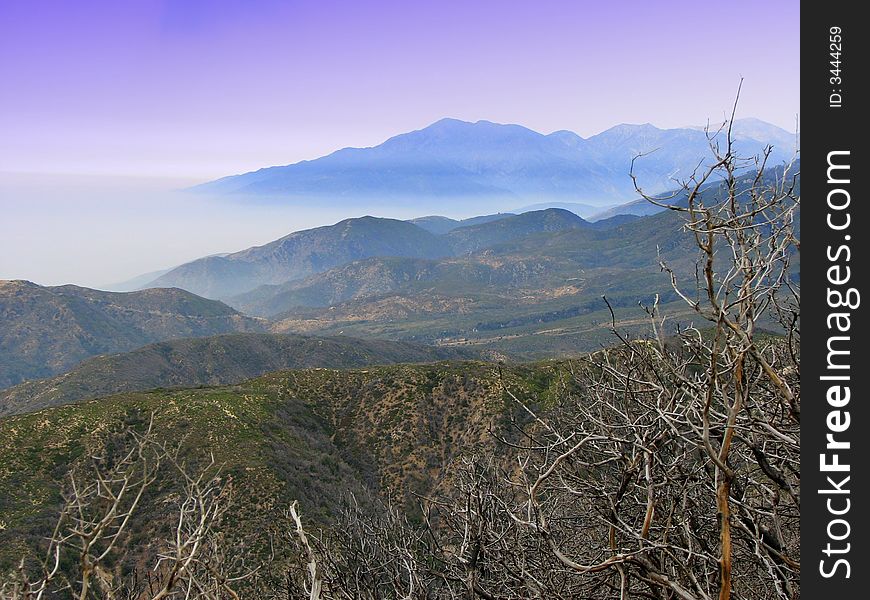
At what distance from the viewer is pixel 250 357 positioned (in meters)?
105

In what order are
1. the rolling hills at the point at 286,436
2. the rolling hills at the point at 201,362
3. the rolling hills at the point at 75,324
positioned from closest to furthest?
the rolling hills at the point at 286,436 < the rolling hills at the point at 201,362 < the rolling hills at the point at 75,324

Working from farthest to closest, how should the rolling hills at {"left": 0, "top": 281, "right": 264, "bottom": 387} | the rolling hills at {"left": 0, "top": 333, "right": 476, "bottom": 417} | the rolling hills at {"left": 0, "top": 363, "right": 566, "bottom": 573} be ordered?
1. the rolling hills at {"left": 0, "top": 281, "right": 264, "bottom": 387}
2. the rolling hills at {"left": 0, "top": 333, "right": 476, "bottom": 417}
3. the rolling hills at {"left": 0, "top": 363, "right": 566, "bottom": 573}

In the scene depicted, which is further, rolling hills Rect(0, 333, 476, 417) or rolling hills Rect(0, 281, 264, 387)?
rolling hills Rect(0, 281, 264, 387)

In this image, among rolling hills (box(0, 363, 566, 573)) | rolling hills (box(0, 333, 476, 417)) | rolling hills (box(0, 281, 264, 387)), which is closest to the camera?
rolling hills (box(0, 363, 566, 573))

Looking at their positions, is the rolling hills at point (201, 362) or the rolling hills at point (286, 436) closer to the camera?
the rolling hills at point (286, 436)

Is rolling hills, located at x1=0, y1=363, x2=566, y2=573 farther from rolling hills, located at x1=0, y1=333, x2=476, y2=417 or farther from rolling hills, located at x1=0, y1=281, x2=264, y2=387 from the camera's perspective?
rolling hills, located at x1=0, y1=281, x2=264, y2=387

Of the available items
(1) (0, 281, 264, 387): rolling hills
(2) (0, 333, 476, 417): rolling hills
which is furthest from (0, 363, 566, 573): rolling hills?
(1) (0, 281, 264, 387): rolling hills

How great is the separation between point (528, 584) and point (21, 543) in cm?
3058

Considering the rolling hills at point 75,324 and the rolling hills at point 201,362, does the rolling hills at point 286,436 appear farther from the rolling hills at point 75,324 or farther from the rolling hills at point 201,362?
the rolling hills at point 75,324

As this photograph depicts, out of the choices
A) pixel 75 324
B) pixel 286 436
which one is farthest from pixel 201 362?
pixel 75 324

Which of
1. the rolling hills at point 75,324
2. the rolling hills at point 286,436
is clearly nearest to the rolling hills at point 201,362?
the rolling hills at point 286,436

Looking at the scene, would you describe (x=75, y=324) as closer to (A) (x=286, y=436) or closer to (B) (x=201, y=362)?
(B) (x=201, y=362)
